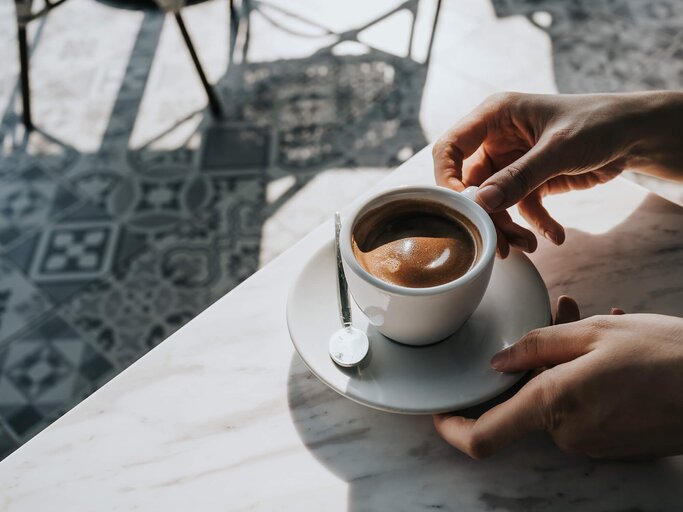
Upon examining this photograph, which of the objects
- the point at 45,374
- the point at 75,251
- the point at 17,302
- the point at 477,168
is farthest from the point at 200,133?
the point at 477,168

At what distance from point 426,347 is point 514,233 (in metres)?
0.18

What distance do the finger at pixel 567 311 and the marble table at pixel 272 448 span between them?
0.04 metres

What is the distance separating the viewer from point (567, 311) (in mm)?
613

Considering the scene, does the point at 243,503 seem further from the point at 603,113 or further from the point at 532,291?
the point at 603,113

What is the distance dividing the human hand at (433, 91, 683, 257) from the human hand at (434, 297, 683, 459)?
16 cm

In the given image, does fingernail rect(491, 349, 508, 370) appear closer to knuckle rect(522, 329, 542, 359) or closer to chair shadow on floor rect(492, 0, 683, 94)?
knuckle rect(522, 329, 542, 359)

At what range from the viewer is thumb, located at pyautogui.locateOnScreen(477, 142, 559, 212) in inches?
24.6

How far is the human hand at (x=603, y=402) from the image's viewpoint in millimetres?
516

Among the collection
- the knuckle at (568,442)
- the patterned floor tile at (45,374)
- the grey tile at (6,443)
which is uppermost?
the knuckle at (568,442)

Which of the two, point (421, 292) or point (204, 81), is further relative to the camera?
point (204, 81)

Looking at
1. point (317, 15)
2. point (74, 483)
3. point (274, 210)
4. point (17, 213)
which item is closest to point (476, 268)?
point (74, 483)

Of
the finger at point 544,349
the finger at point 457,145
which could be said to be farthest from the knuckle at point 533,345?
the finger at point 457,145

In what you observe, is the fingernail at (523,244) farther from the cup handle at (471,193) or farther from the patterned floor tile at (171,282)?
the patterned floor tile at (171,282)

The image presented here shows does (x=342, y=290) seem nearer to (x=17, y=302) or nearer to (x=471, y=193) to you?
(x=471, y=193)
